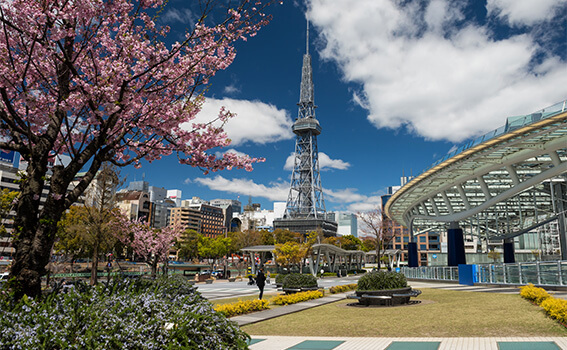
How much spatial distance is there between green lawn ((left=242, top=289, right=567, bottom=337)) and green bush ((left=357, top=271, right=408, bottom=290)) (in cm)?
152

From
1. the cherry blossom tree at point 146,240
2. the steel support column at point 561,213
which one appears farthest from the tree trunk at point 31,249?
the steel support column at point 561,213

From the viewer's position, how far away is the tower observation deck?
549 ft

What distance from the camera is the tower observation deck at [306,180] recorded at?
167 metres

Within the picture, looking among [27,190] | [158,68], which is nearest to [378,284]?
[158,68]

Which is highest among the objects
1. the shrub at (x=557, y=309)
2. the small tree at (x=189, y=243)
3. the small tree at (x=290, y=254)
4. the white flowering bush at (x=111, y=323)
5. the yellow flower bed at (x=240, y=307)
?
the small tree at (x=189, y=243)

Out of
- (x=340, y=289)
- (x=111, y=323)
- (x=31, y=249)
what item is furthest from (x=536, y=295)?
(x=31, y=249)

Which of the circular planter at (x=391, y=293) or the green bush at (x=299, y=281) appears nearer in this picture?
the circular planter at (x=391, y=293)

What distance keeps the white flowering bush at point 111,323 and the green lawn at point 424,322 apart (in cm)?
580

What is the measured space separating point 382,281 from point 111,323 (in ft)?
47.4

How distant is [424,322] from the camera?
12.3 meters

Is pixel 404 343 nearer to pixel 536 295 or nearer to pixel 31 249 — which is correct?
pixel 31 249

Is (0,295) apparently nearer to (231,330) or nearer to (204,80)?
(231,330)

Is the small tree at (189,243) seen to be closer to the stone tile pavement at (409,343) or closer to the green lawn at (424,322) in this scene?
the green lawn at (424,322)

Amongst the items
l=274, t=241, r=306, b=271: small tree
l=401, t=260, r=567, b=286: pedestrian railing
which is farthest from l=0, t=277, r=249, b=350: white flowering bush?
l=274, t=241, r=306, b=271: small tree
